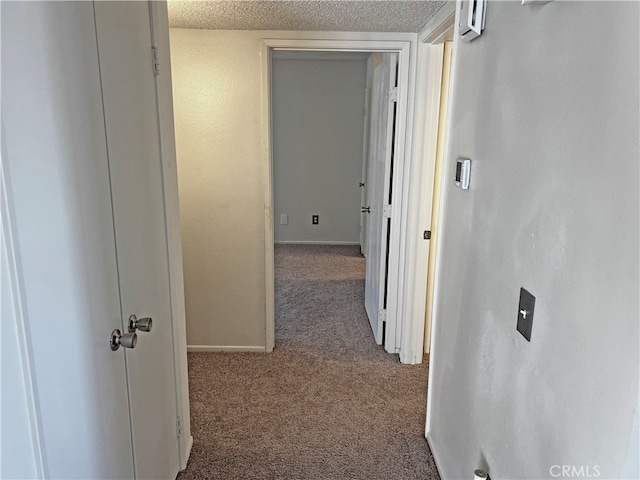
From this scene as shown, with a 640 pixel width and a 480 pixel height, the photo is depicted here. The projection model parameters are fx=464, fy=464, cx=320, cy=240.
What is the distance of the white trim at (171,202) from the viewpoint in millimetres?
1734

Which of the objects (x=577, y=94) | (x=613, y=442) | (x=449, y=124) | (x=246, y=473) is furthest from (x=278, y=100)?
(x=613, y=442)

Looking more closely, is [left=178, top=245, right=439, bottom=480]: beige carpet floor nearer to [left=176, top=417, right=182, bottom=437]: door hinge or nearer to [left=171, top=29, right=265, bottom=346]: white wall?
[left=176, top=417, right=182, bottom=437]: door hinge

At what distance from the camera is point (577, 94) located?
100 cm

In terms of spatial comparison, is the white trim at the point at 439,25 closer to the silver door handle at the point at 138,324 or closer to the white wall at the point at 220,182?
the white wall at the point at 220,182

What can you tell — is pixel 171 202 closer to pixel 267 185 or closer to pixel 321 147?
pixel 267 185

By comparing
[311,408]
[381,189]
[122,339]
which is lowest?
[311,408]

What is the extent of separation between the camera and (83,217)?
112cm

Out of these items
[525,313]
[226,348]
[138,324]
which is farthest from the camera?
[226,348]

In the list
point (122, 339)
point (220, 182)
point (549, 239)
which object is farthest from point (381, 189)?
point (122, 339)

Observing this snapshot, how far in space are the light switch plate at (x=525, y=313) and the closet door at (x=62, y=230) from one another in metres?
1.11

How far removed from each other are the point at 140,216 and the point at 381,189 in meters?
2.04

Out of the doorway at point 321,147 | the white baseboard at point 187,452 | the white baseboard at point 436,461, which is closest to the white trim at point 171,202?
the white baseboard at point 187,452

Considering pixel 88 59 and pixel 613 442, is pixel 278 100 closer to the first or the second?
pixel 88 59

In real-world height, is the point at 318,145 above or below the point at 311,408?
above
